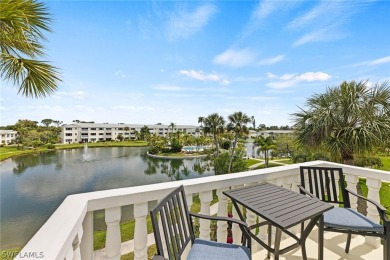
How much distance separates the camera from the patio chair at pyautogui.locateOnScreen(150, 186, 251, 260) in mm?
1211

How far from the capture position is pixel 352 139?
215 inches

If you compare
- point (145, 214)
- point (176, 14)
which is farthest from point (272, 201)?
point (176, 14)

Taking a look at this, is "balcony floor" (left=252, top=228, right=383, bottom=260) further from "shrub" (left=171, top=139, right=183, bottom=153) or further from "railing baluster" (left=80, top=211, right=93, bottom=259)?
"shrub" (left=171, top=139, right=183, bottom=153)

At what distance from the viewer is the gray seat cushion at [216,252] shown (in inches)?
52.5

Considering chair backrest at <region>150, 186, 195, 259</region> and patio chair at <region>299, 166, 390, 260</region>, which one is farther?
patio chair at <region>299, 166, 390, 260</region>

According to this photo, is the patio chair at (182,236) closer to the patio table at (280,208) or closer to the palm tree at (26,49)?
the patio table at (280,208)

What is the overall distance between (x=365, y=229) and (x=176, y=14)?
6379 mm

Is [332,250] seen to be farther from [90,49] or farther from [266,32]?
[90,49]

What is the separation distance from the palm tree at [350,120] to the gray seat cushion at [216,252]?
5765mm

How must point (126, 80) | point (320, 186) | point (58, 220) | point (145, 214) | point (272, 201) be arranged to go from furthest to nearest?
point (126, 80)
point (320, 186)
point (272, 201)
point (145, 214)
point (58, 220)

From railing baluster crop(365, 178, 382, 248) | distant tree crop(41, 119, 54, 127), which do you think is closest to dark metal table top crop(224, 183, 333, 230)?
railing baluster crop(365, 178, 382, 248)

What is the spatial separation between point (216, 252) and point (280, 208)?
65 centimetres

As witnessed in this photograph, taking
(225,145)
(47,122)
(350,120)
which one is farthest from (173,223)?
(47,122)

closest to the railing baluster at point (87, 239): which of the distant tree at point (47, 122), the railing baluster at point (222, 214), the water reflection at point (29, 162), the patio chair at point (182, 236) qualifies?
the patio chair at point (182, 236)
